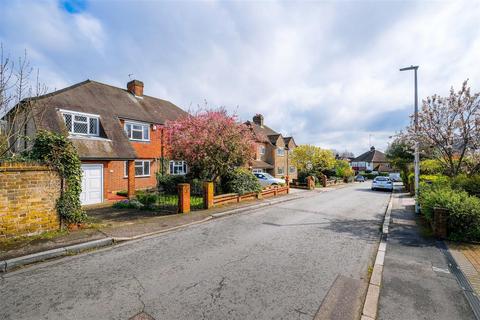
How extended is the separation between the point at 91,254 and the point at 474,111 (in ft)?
43.9

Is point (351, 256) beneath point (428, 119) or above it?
beneath

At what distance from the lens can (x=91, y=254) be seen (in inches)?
234

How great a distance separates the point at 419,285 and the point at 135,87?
76.7ft

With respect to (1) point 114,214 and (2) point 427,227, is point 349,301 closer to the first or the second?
(2) point 427,227

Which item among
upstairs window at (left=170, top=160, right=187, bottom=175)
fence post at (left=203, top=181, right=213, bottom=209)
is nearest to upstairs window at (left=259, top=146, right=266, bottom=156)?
upstairs window at (left=170, top=160, right=187, bottom=175)

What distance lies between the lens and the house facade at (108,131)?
13461mm

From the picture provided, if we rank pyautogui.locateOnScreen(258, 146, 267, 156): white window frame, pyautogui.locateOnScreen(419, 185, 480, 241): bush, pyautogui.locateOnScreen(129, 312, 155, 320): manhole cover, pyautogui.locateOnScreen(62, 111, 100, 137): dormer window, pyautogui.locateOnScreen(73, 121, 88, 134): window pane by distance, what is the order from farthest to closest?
pyautogui.locateOnScreen(258, 146, 267, 156): white window frame < pyautogui.locateOnScreen(73, 121, 88, 134): window pane < pyautogui.locateOnScreen(62, 111, 100, 137): dormer window < pyautogui.locateOnScreen(419, 185, 480, 241): bush < pyautogui.locateOnScreen(129, 312, 155, 320): manhole cover

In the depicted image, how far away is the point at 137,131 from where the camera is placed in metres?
18.3

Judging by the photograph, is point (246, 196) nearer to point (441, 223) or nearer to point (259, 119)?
point (441, 223)

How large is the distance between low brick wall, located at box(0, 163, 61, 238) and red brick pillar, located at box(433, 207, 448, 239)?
11.6m

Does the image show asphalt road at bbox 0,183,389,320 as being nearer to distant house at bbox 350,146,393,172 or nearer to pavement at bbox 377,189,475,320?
pavement at bbox 377,189,475,320

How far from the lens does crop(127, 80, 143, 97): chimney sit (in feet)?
71.4

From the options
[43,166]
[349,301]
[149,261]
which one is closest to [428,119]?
[349,301]

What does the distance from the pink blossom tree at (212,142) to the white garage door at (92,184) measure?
467 centimetres
